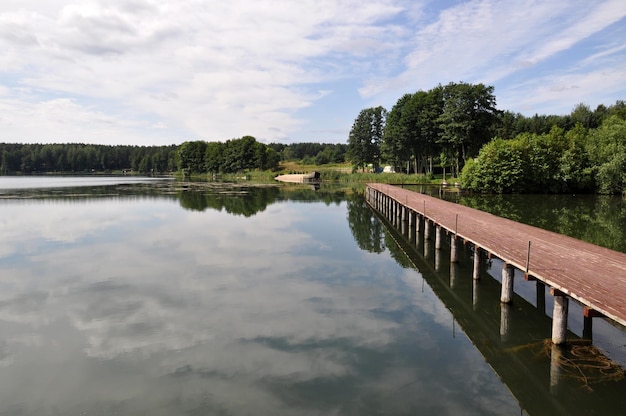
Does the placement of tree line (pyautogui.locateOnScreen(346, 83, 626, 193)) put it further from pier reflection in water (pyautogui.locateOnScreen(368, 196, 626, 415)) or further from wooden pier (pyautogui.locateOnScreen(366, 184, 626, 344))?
pier reflection in water (pyautogui.locateOnScreen(368, 196, 626, 415))

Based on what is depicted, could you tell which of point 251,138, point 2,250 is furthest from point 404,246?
point 251,138

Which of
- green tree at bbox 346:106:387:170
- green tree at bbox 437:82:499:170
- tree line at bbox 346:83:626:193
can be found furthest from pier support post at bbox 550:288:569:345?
green tree at bbox 346:106:387:170

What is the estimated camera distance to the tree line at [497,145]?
54.2m

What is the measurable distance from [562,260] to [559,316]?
3.08 metres

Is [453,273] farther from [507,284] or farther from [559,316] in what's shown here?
[559,316]

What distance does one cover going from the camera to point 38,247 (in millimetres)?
21953

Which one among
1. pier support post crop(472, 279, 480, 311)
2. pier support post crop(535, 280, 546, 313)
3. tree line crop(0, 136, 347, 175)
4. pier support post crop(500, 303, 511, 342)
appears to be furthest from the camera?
tree line crop(0, 136, 347, 175)

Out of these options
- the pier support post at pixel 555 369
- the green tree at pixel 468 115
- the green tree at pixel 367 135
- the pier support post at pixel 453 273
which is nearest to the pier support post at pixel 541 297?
the pier support post at pixel 453 273

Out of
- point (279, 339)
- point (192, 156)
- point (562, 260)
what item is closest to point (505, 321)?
point (562, 260)

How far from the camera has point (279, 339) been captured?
11.0m

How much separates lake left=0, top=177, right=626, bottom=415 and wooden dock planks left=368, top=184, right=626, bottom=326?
1625 mm

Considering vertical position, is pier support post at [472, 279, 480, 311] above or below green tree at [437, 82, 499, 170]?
below

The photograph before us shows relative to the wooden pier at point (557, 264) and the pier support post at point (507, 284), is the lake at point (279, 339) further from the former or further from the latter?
the wooden pier at point (557, 264)

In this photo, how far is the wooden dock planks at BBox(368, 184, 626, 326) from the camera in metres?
9.25
